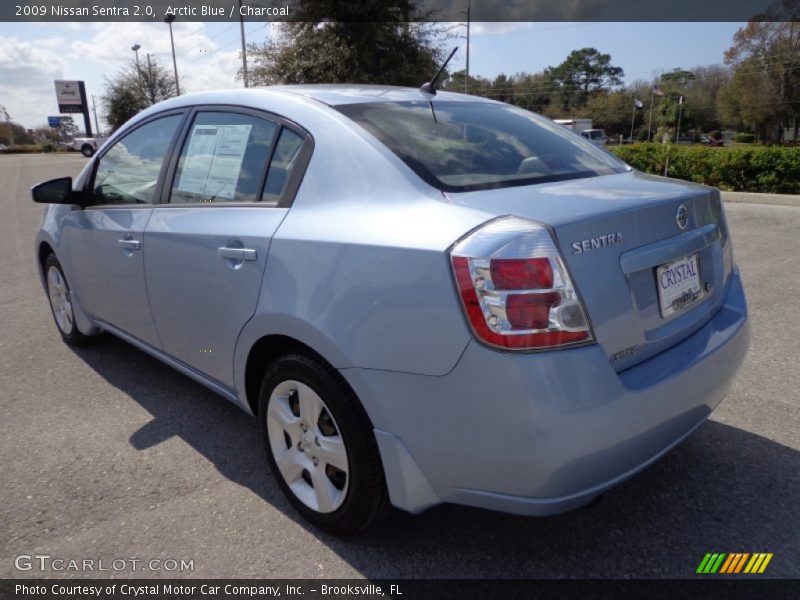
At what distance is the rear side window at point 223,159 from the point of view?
257cm

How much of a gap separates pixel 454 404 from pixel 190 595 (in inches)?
45.7

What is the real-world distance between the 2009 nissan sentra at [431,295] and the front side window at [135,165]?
15 cm

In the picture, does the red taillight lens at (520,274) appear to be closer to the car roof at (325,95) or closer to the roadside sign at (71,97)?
the car roof at (325,95)

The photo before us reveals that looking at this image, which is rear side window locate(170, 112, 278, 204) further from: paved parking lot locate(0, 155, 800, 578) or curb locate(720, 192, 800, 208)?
curb locate(720, 192, 800, 208)

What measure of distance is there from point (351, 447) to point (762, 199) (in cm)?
1175

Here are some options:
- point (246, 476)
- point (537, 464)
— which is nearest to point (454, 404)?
point (537, 464)

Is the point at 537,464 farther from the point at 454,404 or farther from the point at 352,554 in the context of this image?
the point at 352,554

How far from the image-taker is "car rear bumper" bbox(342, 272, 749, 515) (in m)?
1.70

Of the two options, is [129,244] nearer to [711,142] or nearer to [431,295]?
[431,295]

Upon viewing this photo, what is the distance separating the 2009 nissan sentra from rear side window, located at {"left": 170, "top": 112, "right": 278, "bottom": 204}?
1cm

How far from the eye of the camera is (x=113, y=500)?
2.61 meters

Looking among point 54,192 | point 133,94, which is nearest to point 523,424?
point 54,192

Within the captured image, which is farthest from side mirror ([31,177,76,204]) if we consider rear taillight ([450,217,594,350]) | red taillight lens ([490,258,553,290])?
red taillight lens ([490,258,553,290])

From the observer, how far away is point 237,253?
2424mm
